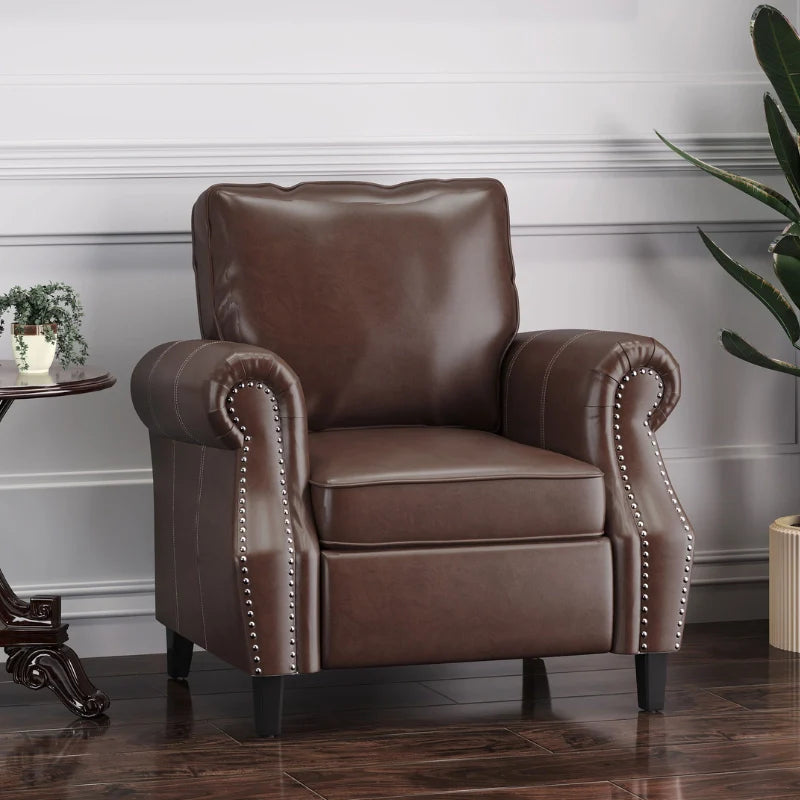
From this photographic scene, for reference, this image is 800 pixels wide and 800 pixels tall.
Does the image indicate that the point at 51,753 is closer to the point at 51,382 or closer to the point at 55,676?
the point at 55,676

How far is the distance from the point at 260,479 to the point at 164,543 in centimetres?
45

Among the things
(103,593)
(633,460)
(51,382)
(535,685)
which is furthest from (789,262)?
(103,593)

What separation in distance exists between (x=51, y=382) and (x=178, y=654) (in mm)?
698

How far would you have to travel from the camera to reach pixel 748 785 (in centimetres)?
195

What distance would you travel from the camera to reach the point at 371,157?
3033 mm

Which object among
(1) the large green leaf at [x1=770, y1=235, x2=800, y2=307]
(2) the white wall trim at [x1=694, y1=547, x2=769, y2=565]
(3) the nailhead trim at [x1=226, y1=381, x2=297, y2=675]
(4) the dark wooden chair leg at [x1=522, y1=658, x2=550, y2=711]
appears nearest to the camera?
(3) the nailhead trim at [x1=226, y1=381, x2=297, y2=675]

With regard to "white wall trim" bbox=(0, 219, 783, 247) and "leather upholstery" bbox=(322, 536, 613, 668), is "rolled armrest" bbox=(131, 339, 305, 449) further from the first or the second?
"white wall trim" bbox=(0, 219, 783, 247)

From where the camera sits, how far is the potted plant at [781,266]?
2758mm

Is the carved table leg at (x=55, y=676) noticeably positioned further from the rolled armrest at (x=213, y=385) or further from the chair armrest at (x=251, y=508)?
the rolled armrest at (x=213, y=385)

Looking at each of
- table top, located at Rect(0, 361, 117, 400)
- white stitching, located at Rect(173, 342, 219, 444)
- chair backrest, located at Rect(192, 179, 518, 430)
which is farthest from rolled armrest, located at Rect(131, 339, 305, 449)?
chair backrest, located at Rect(192, 179, 518, 430)

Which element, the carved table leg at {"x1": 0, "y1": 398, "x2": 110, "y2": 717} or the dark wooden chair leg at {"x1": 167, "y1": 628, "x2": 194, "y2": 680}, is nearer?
the carved table leg at {"x1": 0, "y1": 398, "x2": 110, "y2": 717}

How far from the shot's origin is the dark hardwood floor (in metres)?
1.96

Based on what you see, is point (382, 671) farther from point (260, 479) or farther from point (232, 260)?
point (232, 260)

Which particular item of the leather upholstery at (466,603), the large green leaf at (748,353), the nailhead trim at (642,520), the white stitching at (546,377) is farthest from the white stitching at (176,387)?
the large green leaf at (748,353)
